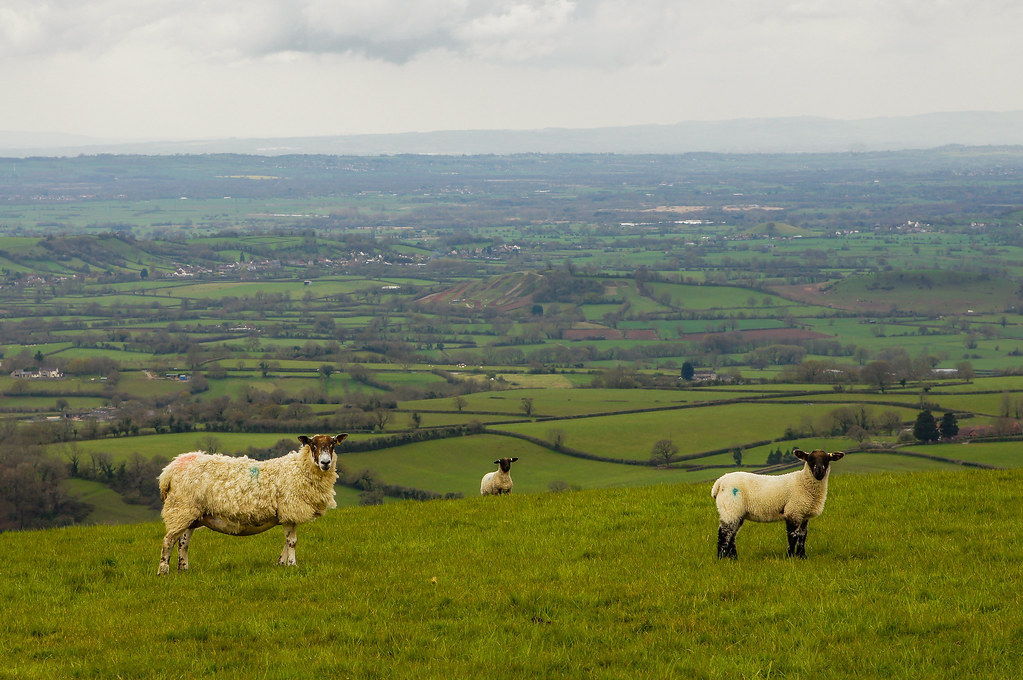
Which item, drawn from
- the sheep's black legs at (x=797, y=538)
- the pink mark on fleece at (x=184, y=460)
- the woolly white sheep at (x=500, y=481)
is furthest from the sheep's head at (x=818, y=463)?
the woolly white sheep at (x=500, y=481)

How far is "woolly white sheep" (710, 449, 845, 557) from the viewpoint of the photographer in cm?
1445

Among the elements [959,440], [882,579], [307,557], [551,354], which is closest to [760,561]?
[882,579]

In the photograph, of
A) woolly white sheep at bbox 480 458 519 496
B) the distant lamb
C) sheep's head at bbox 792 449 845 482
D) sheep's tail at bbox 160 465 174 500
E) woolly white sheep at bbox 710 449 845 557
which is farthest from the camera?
woolly white sheep at bbox 480 458 519 496

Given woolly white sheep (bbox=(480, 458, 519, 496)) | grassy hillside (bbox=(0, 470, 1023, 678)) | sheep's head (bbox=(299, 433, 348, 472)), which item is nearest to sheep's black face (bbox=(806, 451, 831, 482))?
grassy hillside (bbox=(0, 470, 1023, 678))

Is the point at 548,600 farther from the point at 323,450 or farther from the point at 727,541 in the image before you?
the point at 323,450

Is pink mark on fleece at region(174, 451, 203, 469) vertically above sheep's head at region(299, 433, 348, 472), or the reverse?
sheep's head at region(299, 433, 348, 472)

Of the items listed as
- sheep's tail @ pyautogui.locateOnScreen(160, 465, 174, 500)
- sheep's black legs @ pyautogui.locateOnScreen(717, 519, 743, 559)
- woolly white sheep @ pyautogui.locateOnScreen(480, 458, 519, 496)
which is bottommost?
woolly white sheep @ pyautogui.locateOnScreen(480, 458, 519, 496)

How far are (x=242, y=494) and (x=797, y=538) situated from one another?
8.44m

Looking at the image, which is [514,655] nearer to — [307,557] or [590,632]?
[590,632]

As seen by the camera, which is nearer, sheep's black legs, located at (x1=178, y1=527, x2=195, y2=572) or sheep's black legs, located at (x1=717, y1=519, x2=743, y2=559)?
sheep's black legs, located at (x1=717, y1=519, x2=743, y2=559)

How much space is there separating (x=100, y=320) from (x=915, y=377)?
141875 millimetres

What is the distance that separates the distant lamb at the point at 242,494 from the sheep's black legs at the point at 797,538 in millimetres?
6927

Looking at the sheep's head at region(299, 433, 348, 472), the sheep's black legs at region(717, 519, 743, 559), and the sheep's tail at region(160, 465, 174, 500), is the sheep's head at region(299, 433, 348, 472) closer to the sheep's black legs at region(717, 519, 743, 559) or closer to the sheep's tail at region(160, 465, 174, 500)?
the sheep's tail at region(160, 465, 174, 500)

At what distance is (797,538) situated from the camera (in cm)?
1481
